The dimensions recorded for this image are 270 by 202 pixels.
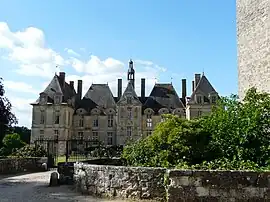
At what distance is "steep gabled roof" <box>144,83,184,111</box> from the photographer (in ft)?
162

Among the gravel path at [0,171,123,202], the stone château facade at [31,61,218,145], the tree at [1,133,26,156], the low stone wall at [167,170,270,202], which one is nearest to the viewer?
the low stone wall at [167,170,270,202]

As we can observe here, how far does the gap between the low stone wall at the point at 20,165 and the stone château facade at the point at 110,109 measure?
28839 millimetres

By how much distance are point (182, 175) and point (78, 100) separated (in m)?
46.1

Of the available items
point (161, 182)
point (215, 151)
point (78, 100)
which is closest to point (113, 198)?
point (161, 182)

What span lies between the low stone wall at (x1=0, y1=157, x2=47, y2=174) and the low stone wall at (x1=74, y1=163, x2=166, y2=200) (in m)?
8.09

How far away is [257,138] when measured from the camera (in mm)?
9633

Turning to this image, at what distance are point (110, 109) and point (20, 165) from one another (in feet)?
109

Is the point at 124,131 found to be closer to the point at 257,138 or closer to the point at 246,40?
the point at 246,40

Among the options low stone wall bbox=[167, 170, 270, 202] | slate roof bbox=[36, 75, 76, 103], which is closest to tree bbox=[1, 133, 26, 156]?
low stone wall bbox=[167, 170, 270, 202]

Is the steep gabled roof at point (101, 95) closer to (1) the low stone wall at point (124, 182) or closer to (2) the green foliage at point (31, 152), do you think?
(2) the green foliage at point (31, 152)

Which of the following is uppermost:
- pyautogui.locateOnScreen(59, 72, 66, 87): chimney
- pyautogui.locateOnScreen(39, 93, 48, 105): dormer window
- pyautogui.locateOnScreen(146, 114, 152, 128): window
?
pyautogui.locateOnScreen(59, 72, 66, 87): chimney

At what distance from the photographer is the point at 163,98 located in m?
50.0

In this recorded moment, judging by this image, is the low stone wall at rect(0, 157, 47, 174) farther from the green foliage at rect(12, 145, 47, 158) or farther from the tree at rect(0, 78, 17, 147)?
the tree at rect(0, 78, 17, 147)

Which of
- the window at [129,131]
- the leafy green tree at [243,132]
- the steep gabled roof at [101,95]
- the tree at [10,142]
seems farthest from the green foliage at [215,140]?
the steep gabled roof at [101,95]
